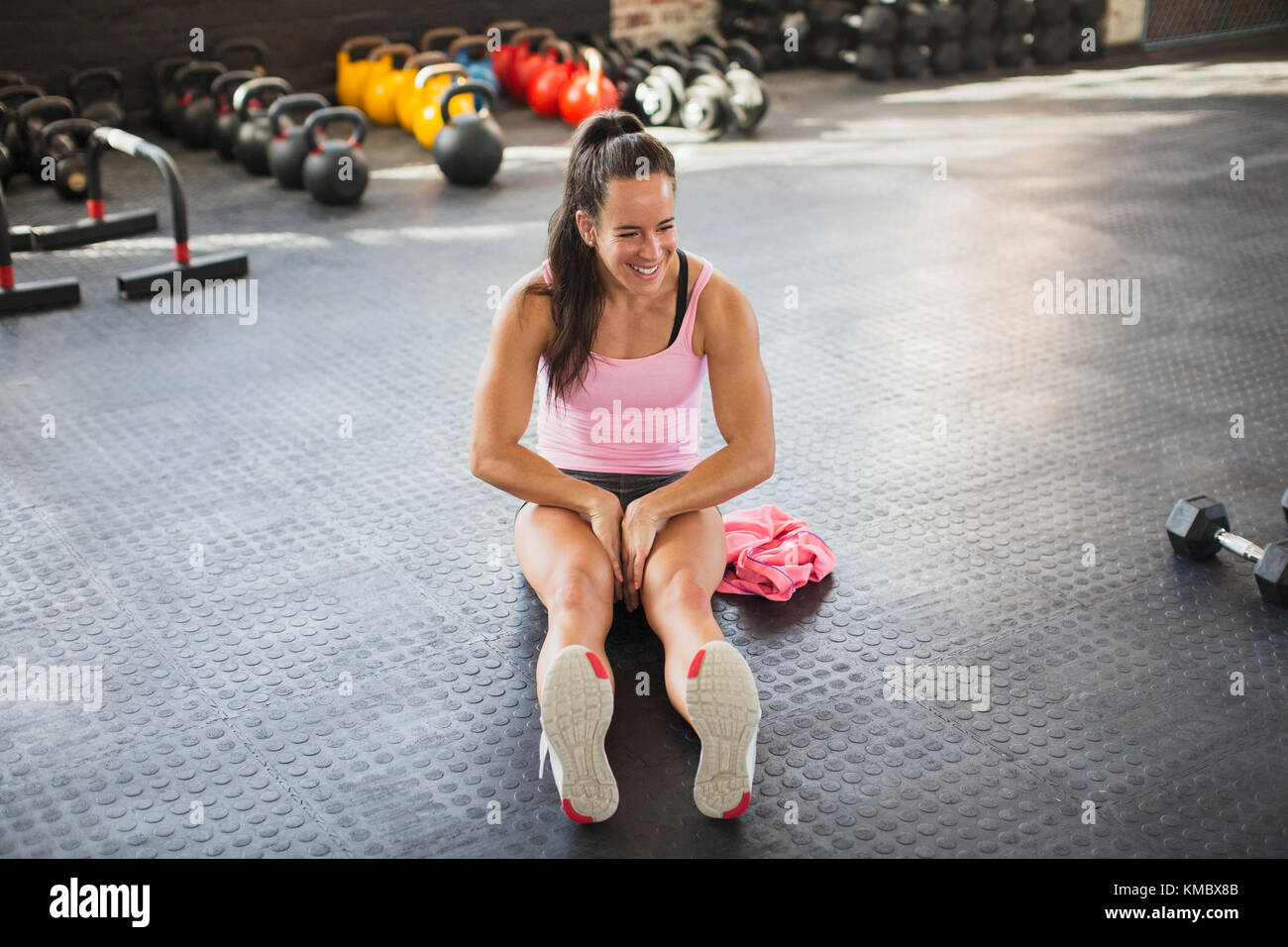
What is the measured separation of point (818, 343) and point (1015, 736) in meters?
1.91

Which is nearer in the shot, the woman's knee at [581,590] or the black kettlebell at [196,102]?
the woman's knee at [581,590]

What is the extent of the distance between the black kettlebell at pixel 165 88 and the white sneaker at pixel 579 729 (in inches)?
202

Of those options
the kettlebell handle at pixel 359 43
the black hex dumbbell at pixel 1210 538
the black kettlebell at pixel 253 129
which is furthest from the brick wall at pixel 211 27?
the black hex dumbbell at pixel 1210 538

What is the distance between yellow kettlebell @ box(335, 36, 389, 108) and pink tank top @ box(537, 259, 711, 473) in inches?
194

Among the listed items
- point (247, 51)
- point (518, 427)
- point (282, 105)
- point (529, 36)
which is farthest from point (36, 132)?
point (518, 427)

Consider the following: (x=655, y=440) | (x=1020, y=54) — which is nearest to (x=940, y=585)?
(x=655, y=440)

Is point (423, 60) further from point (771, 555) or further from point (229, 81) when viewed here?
point (771, 555)

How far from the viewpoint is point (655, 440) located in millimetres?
2264

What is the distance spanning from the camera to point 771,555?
2.46 metres

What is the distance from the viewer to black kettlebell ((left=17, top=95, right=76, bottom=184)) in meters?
5.12

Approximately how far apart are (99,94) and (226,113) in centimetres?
81

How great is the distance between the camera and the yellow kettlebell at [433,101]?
234 inches

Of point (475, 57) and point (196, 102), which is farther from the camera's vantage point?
point (475, 57)

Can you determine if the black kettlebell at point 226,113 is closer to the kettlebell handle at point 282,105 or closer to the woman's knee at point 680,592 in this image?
the kettlebell handle at point 282,105
